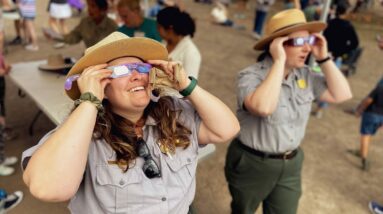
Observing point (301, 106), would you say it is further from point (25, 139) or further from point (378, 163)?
point (25, 139)

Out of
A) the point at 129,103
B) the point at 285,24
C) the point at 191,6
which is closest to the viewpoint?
the point at 129,103

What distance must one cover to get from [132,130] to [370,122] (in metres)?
3.32

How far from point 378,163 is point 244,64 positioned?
347 centimetres

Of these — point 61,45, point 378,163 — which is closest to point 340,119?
point 378,163

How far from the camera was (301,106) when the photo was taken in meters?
2.29

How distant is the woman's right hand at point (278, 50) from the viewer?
7.02ft

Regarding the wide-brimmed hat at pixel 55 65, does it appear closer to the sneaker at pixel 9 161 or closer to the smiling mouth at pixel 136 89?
the sneaker at pixel 9 161

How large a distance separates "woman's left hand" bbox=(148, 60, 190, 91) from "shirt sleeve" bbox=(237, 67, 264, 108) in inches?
29.6

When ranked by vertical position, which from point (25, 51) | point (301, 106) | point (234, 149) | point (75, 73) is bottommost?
point (25, 51)

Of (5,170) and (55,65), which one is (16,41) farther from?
(5,170)

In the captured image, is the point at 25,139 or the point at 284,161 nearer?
the point at 284,161

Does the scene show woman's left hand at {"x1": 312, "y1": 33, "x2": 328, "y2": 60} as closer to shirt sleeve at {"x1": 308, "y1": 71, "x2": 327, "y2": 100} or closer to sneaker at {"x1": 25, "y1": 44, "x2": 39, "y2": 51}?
shirt sleeve at {"x1": 308, "y1": 71, "x2": 327, "y2": 100}

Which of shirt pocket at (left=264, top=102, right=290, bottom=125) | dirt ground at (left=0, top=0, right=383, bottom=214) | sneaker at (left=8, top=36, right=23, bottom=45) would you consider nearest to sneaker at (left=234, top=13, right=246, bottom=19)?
dirt ground at (left=0, top=0, right=383, bottom=214)

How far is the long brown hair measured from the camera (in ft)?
4.67
